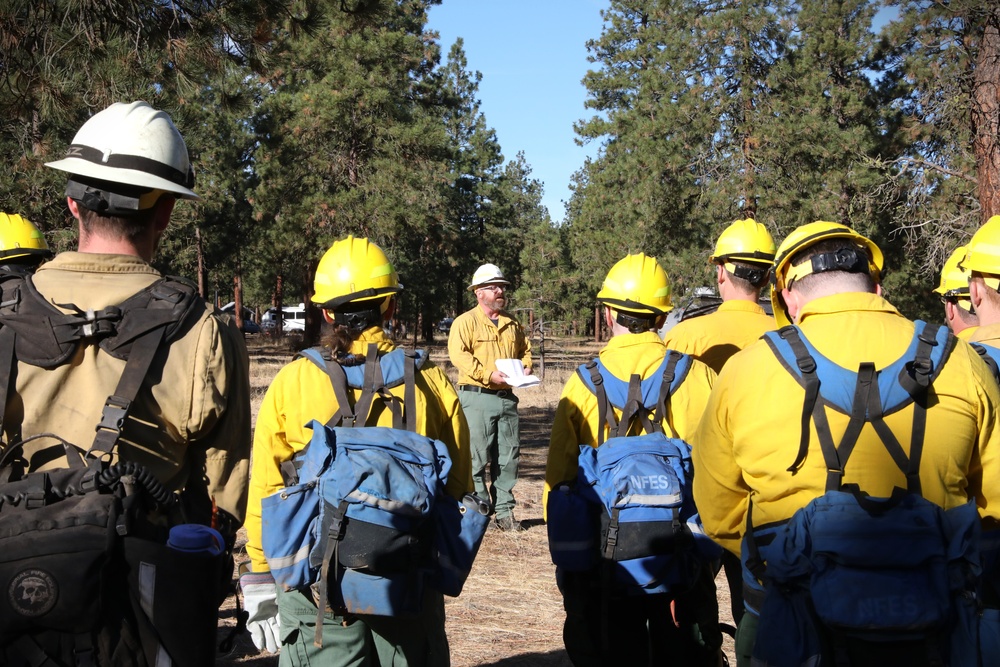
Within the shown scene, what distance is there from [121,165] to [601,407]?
85.1 inches

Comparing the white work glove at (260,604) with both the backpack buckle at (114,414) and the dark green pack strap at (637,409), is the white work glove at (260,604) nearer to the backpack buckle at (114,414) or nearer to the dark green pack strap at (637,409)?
the backpack buckle at (114,414)

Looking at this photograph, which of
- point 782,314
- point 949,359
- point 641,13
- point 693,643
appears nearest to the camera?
point 949,359

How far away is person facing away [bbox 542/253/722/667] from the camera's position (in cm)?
377

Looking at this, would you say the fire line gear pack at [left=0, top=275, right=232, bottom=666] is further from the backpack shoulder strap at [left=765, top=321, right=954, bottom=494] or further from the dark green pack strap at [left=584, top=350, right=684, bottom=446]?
the dark green pack strap at [left=584, top=350, right=684, bottom=446]

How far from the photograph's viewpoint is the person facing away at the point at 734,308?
479cm

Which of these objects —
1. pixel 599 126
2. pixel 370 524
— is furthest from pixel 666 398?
pixel 599 126

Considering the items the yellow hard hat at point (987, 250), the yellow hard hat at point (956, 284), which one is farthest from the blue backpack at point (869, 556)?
the yellow hard hat at point (956, 284)

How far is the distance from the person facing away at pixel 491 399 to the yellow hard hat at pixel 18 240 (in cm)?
379

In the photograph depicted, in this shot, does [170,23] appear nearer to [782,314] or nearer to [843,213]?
[782,314]

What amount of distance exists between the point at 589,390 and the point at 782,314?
3.55ft

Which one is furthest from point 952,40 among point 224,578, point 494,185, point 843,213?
point 494,185

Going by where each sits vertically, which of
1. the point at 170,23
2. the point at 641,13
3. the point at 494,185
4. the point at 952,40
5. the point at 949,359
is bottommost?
the point at 949,359

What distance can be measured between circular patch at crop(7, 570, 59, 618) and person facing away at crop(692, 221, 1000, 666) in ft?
5.88

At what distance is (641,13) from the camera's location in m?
30.8
